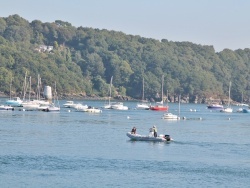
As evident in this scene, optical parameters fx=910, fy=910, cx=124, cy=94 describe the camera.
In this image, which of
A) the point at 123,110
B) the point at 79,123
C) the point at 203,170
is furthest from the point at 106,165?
the point at 123,110

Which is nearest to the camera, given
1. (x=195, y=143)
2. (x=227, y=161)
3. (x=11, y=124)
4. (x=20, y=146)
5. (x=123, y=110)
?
(x=227, y=161)

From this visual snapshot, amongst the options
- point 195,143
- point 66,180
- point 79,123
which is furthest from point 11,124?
point 66,180

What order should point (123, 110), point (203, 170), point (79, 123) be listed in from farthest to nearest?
point (123, 110)
point (79, 123)
point (203, 170)

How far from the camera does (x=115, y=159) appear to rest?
72.4 metres

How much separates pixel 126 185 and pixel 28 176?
6.94 m

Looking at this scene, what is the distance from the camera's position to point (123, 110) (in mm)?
184250

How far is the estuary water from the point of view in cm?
6166

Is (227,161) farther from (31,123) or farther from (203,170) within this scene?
(31,123)

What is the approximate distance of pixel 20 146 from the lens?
265 feet

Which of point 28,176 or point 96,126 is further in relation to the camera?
point 96,126

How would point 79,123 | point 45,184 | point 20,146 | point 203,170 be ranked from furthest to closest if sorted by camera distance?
point 79,123
point 20,146
point 203,170
point 45,184

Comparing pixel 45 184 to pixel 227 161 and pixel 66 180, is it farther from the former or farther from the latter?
pixel 227 161

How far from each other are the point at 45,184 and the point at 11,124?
5468 centimetres

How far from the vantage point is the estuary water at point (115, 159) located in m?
61.7
